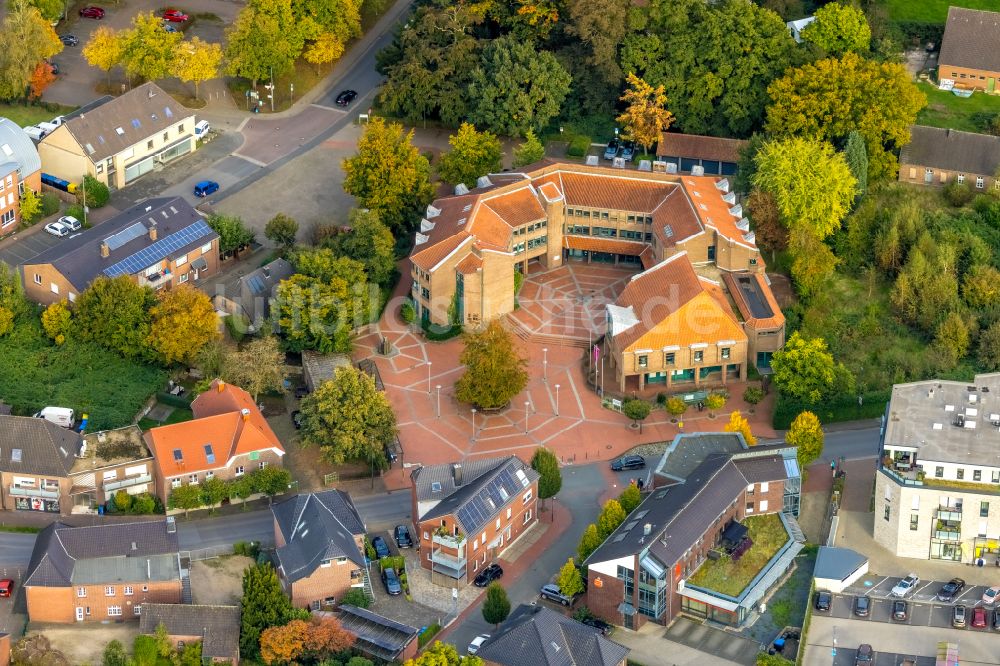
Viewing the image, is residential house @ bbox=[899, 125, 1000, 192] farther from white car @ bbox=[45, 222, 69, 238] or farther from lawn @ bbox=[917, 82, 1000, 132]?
white car @ bbox=[45, 222, 69, 238]

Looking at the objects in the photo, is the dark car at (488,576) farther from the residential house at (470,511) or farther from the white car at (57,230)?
the white car at (57,230)

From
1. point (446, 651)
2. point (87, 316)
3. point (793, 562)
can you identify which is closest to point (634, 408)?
point (793, 562)

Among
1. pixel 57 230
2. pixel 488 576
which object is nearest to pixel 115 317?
pixel 57 230

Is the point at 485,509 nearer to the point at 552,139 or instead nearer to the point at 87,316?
the point at 87,316

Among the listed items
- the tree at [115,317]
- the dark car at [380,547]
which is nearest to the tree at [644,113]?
the tree at [115,317]

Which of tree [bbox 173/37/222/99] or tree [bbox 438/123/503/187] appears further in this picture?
tree [bbox 173/37/222/99]

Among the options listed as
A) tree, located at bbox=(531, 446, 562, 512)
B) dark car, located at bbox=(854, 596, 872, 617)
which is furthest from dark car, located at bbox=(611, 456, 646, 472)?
dark car, located at bbox=(854, 596, 872, 617)
